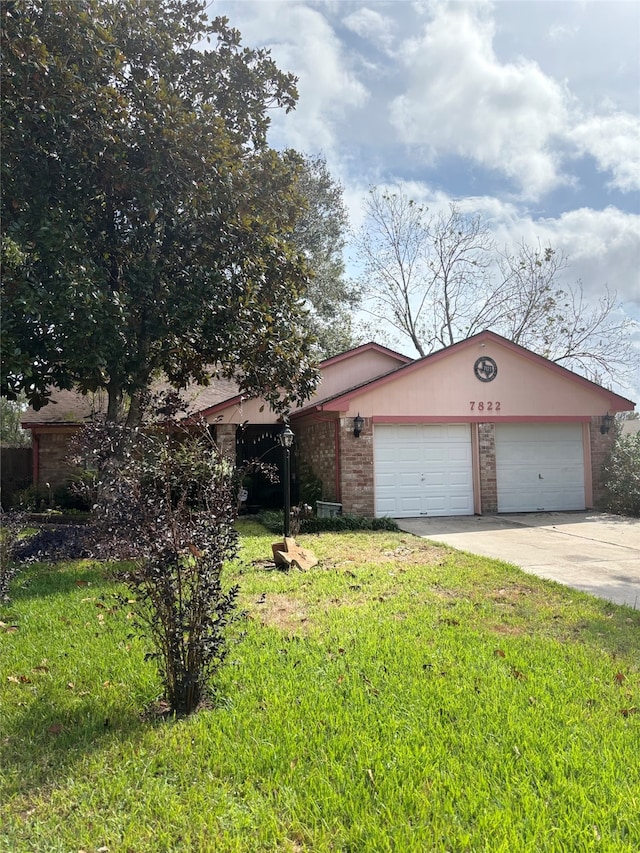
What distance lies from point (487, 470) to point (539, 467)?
66.4 inches

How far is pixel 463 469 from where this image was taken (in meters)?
13.8

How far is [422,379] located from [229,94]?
7609 mm

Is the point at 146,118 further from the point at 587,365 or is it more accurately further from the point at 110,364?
the point at 587,365

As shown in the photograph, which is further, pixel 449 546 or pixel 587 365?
pixel 587 365

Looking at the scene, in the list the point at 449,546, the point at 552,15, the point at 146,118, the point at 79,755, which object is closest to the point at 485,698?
the point at 79,755

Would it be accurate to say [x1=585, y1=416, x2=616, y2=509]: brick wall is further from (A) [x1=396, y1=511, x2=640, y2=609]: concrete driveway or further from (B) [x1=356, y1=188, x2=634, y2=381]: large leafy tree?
(B) [x1=356, y1=188, x2=634, y2=381]: large leafy tree

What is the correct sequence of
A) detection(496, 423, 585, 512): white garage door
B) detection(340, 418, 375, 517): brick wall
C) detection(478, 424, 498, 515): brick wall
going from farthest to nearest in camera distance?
detection(496, 423, 585, 512): white garage door, detection(478, 424, 498, 515): brick wall, detection(340, 418, 375, 517): brick wall

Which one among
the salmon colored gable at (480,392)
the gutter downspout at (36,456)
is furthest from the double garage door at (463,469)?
the gutter downspout at (36,456)

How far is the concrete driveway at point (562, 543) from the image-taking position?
688 centimetres

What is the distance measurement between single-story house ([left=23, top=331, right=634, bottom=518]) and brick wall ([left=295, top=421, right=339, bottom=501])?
0.03 m

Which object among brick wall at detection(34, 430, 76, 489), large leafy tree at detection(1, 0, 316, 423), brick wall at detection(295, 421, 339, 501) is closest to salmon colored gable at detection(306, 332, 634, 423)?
brick wall at detection(295, 421, 339, 501)

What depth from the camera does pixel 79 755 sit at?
297 centimetres

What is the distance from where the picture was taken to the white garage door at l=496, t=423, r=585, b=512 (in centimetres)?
1415

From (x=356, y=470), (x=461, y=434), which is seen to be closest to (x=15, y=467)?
(x=356, y=470)
